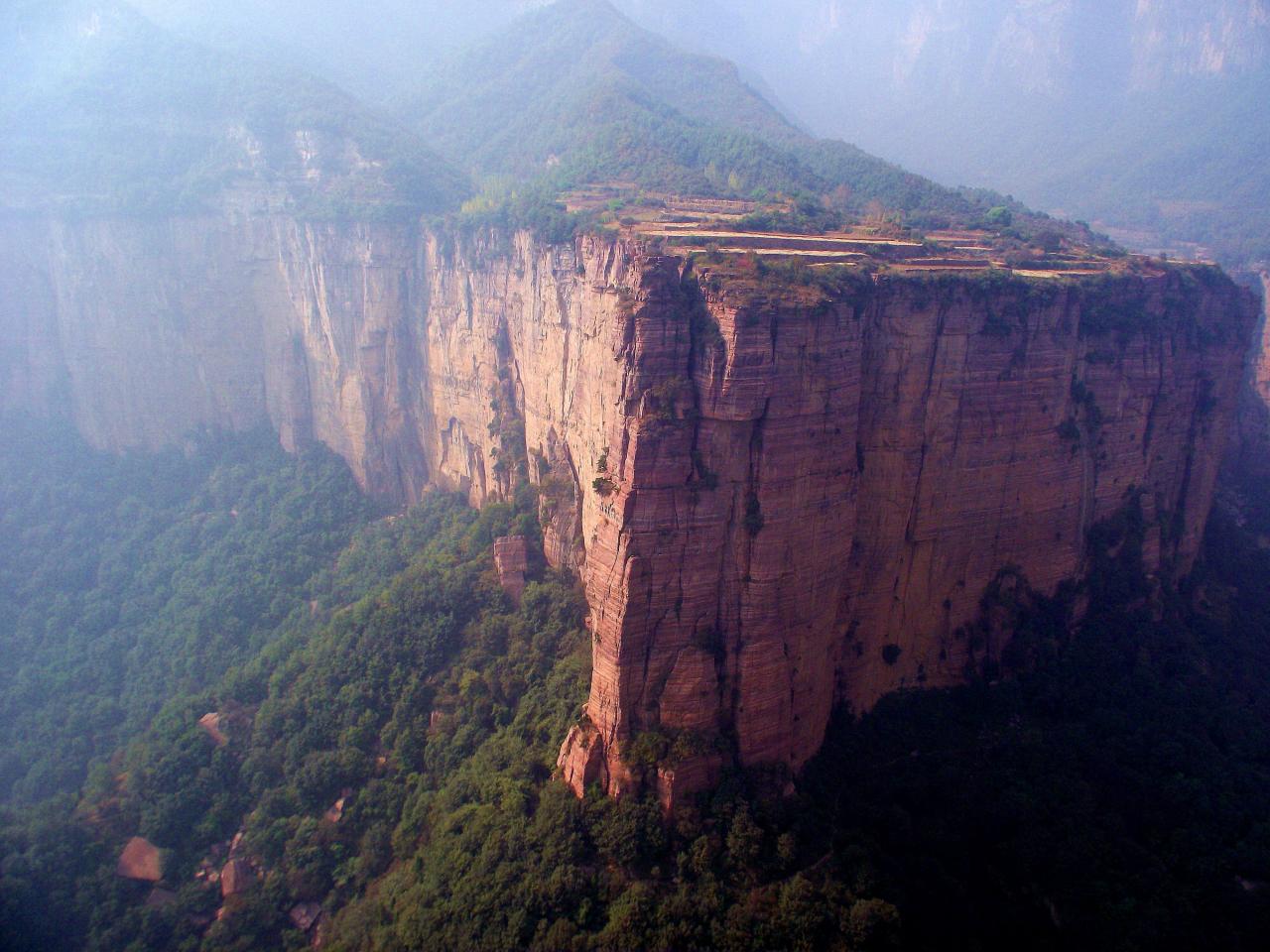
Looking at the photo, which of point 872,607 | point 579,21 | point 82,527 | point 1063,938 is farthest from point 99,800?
point 579,21

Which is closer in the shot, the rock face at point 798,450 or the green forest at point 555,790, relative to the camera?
the green forest at point 555,790

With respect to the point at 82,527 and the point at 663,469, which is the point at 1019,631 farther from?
the point at 82,527

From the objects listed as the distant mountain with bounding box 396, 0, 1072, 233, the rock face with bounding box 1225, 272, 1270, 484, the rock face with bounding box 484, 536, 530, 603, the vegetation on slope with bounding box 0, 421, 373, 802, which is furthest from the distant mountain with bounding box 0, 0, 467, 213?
the rock face with bounding box 1225, 272, 1270, 484

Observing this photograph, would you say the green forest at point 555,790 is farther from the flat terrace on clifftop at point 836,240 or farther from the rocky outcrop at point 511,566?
the flat terrace on clifftop at point 836,240

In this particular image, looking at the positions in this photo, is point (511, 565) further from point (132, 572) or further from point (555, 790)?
point (132, 572)

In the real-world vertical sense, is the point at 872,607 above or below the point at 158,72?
below

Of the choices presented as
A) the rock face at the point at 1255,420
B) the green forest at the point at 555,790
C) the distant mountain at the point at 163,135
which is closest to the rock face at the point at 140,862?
the green forest at the point at 555,790

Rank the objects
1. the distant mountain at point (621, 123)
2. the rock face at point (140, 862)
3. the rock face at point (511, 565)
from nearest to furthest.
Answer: the rock face at point (140, 862), the rock face at point (511, 565), the distant mountain at point (621, 123)

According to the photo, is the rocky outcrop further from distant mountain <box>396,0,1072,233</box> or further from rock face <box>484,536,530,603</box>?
distant mountain <box>396,0,1072,233</box>
